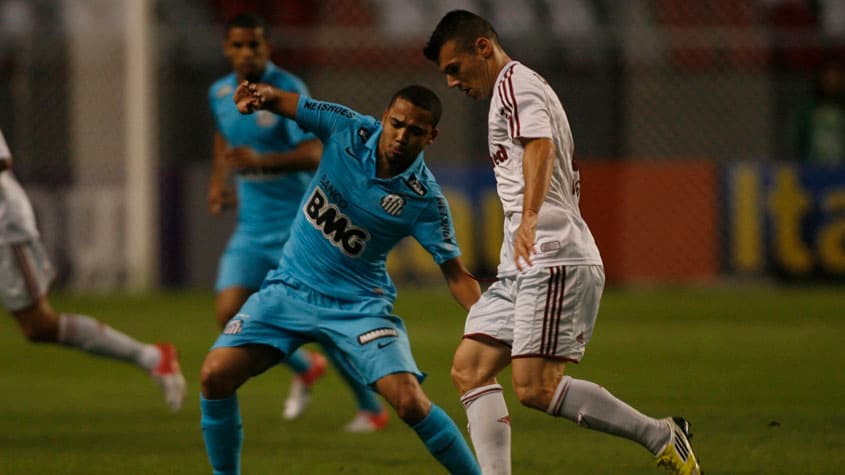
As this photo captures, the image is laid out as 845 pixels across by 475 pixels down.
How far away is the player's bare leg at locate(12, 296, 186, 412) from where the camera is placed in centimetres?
785

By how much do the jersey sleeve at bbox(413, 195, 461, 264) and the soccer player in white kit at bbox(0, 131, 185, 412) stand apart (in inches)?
102

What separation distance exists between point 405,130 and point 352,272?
2.08 ft

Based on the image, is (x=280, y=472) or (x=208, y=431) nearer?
(x=208, y=431)

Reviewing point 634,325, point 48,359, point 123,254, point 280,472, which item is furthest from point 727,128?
point 280,472

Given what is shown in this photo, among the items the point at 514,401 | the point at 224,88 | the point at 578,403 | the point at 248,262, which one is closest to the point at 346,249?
the point at 578,403

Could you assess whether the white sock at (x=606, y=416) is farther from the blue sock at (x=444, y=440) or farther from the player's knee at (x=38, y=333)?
the player's knee at (x=38, y=333)

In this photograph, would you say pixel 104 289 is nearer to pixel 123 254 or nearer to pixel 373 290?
pixel 123 254

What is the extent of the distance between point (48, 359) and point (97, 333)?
3.36 metres

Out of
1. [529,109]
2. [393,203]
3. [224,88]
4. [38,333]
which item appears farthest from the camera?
[224,88]

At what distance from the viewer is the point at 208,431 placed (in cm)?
564

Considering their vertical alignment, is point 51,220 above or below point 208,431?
below

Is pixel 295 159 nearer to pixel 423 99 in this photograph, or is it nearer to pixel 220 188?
pixel 220 188

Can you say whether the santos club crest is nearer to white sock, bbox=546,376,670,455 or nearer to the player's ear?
the player's ear

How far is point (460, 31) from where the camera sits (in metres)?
5.46
